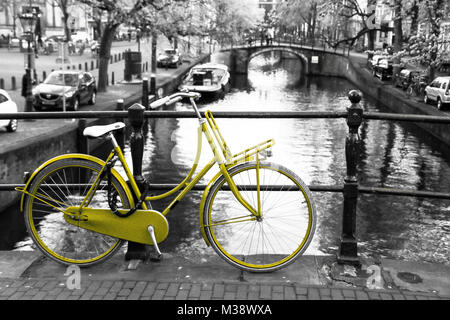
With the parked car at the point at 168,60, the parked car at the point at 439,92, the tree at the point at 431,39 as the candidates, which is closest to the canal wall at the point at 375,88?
the parked car at the point at 439,92

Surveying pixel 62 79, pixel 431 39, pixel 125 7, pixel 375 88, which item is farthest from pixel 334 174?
pixel 375 88

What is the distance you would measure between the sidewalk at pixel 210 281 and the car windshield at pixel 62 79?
57.1 ft

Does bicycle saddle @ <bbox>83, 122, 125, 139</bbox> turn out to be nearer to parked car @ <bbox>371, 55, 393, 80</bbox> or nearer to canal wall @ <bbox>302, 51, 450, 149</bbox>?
canal wall @ <bbox>302, 51, 450, 149</bbox>

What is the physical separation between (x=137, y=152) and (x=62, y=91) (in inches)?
660

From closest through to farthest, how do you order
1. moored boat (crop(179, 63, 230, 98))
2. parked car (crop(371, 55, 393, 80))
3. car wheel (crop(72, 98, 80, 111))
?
car wheel (crop(72, 98, 80, 111))
moored boat (crop(179, 63, 230, 98))
parked car (crop(371, 55, 393, 80))

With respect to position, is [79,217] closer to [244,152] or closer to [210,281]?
[210,281]

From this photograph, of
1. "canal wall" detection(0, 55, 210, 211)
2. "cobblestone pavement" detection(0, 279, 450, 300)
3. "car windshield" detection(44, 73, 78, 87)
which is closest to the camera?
"cobblestone pavement" detection(0, 279, 450, 300)

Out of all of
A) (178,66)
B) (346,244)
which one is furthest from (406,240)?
(178,66)

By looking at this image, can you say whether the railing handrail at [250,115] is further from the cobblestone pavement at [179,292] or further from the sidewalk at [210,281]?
the cobblestone pavement at [179,292]

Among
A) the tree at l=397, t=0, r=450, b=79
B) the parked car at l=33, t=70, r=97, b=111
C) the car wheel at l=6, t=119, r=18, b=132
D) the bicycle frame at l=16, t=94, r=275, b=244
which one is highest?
the tree at l=397, t=0, r=450, b=79

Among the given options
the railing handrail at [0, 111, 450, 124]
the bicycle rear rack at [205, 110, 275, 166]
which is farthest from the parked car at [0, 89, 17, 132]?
the bicycle rear rack at [205, 110, 275, 166]

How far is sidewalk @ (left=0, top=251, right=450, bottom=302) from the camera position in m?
3.69

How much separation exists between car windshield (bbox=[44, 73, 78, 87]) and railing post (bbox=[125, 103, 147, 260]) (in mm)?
17400

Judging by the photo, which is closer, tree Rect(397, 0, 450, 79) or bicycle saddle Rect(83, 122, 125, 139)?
bicycle saddle Rect(83, 122, 125, 139)
